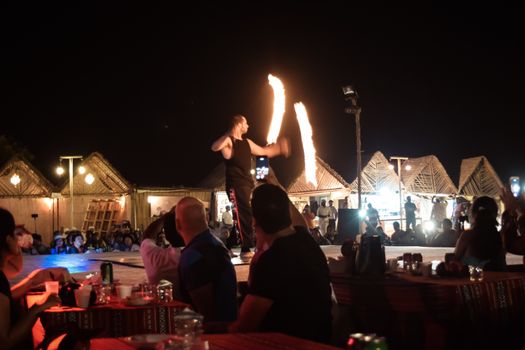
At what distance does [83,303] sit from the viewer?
387 cm

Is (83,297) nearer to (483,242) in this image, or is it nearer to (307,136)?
(483,242)

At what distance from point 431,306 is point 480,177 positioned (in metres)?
30.8

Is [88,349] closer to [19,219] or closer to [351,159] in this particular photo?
[19,219]

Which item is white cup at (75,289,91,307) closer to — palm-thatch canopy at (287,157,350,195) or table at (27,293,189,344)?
table at (27,293,189,344)

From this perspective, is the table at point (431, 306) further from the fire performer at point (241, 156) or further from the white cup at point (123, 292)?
the fire performer at point (241, 156)

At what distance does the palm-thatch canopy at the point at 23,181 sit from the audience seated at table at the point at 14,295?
77.4ft

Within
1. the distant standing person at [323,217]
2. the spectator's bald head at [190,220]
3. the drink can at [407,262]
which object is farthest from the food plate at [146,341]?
the distant standing person at [323,217]

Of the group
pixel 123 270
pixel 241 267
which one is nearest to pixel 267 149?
pixel 241 267

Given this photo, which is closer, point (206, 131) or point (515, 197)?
point (515, 197)

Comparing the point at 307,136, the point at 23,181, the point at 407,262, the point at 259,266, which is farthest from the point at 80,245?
the point at 259,266

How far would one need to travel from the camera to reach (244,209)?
27.3ft

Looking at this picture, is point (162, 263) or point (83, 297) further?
point (162, 263)

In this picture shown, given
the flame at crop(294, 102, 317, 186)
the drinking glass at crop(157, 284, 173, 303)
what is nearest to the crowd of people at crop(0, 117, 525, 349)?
the drinking glass at crop(157, 284, 173, 303)

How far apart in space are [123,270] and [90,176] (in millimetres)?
19707
